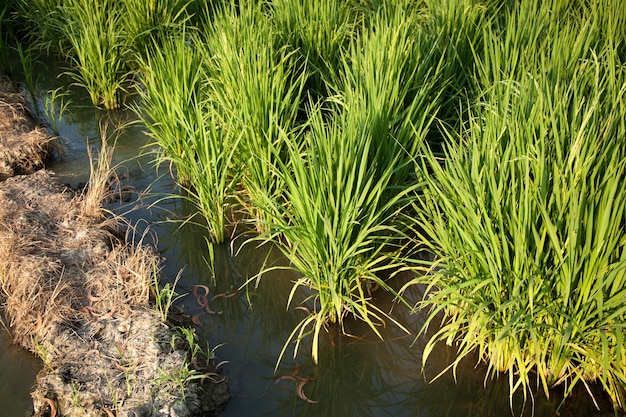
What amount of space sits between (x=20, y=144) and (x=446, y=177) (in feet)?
9.78

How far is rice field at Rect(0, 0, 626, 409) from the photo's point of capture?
234cm

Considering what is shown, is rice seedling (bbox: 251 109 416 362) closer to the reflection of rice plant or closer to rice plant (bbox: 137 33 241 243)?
the reflection of rice plant

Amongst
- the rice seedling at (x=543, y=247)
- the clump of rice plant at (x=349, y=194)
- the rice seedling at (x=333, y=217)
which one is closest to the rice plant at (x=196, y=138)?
the clump of rice plant at (x=349, y=194)

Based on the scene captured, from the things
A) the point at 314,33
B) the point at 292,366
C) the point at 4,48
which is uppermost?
the point at 314,33

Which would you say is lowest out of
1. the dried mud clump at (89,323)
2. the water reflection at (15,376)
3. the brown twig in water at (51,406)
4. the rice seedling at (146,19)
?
the water reflection at (15,376)

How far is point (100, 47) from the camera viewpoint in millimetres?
4879

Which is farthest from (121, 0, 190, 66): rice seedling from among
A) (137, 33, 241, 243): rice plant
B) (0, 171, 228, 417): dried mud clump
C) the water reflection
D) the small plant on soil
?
the water reflection

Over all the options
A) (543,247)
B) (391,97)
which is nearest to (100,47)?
(391,97)

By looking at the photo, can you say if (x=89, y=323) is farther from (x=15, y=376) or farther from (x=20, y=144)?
(x=20, y=144)

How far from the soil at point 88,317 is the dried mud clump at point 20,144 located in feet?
1.16

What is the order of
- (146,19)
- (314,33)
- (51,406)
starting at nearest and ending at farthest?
(51,406) < (314,33) < (146,19)

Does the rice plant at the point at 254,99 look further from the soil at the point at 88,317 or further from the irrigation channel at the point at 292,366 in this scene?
the soil at the point at 88,317

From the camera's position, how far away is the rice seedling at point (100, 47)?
15.9 ft

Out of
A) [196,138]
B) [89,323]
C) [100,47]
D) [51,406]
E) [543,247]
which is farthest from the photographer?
[100,47]
